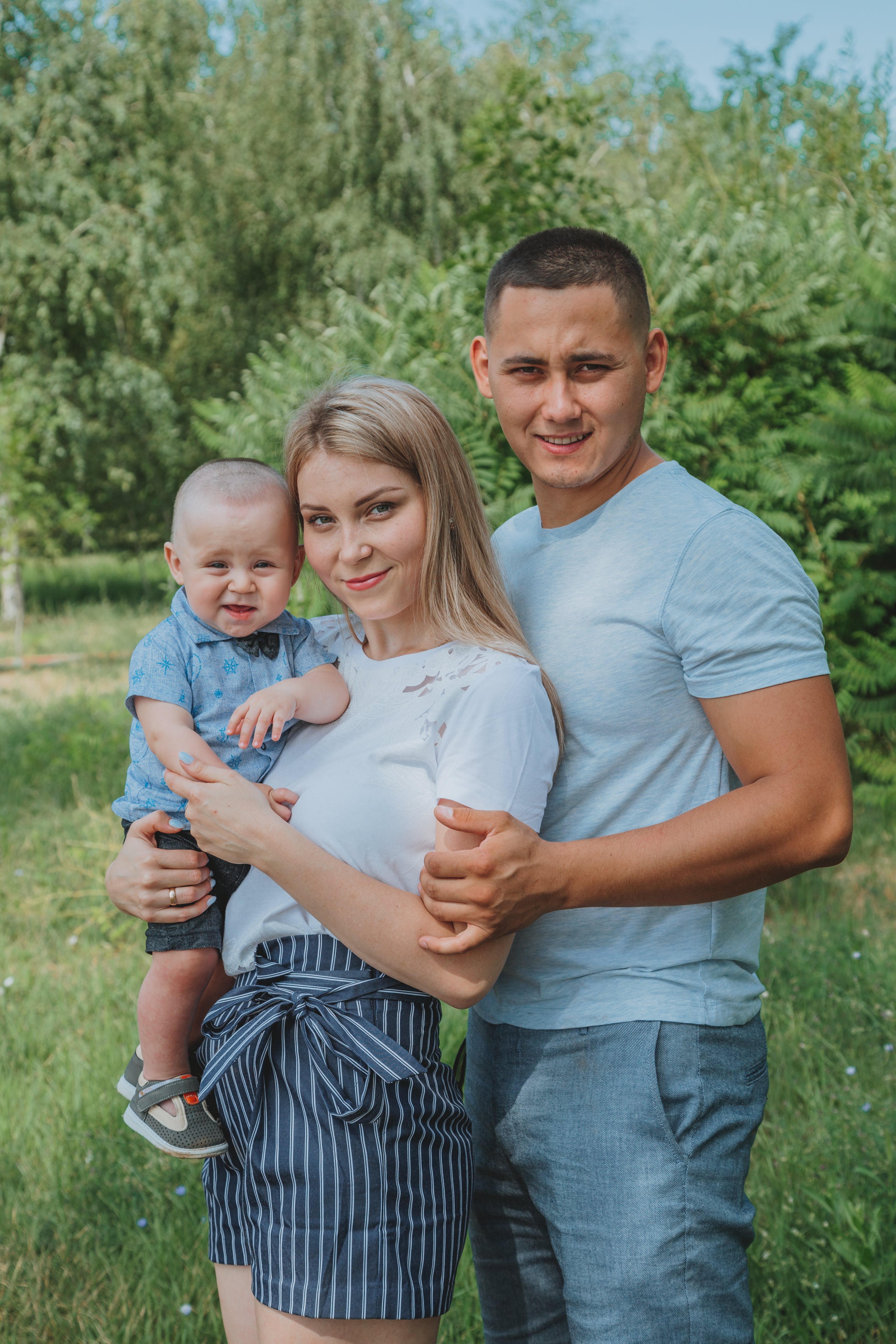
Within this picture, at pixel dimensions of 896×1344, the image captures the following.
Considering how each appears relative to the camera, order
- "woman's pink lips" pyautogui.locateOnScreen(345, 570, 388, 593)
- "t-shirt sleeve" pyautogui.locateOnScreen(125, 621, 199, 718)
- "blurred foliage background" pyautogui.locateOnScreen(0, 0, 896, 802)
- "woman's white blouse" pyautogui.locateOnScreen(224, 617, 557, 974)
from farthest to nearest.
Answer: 1. "blurred foliage background" pyautogui.locateOnScreen(0, 0, 896, 802)
2. "t-shirt sleeve" pyautogui.locateOnScreen(125, 621, 199, 718)
3. "woman's pink lips" pyautogui.locateOnScreen(345, 570, 388, 593)
4. "woman's white blouse" pyautogui.locateOnScreen(224, 617, 557, 974)

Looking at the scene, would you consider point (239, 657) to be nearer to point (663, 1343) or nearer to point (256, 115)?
point (663, 1343)

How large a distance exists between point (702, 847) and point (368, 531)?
29.9 inches

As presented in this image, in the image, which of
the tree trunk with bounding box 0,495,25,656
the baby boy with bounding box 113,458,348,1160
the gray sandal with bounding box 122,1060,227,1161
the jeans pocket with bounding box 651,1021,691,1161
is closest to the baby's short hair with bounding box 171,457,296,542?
the baby boy with bounding box 113,458,348,1160

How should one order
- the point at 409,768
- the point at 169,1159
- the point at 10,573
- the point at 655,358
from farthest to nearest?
1. the point at 10,573
2. the point at 169,1159
3. the point at 655,358
4. the point at 409,768

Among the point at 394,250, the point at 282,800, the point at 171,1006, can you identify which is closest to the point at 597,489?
the point at 282,800

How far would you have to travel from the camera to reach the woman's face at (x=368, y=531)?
1.86m

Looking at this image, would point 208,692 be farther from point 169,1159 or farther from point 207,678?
point 169,1159

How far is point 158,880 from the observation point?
2.04 meters

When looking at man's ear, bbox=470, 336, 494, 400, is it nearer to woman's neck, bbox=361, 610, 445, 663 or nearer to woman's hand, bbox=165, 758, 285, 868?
woman's neck, bbox=361, 610, 445, 663

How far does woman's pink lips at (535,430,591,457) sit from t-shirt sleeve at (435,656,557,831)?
1.31 ft

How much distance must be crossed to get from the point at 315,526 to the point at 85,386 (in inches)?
753

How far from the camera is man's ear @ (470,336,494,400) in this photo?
2084 millimetres

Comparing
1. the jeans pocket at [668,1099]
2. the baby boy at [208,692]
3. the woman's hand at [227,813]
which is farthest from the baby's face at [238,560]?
the jeans pocket at [668,1099]

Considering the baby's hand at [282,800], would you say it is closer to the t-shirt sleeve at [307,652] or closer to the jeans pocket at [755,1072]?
the t-shirt sleeve at [307,652]
